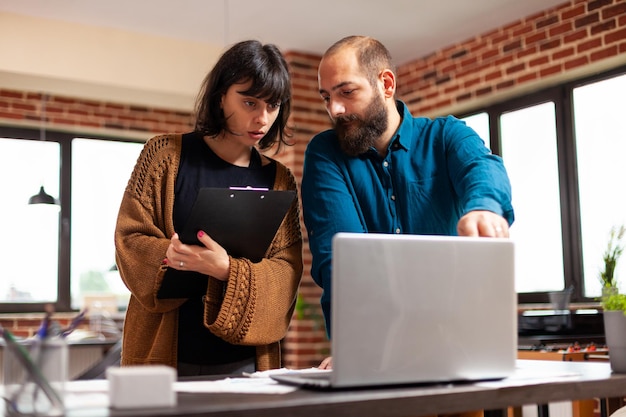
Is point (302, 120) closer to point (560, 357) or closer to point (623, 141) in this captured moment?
point (623, 141)

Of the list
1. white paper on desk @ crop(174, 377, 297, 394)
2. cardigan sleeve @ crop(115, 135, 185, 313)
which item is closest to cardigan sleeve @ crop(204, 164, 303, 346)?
cardigan sleeve @ crop(115, 135, 185, 313)

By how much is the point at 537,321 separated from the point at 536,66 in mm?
1819

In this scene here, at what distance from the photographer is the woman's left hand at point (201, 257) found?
5.30ft

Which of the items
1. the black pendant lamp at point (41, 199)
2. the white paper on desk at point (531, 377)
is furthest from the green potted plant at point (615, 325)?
the black pendant lamp at point (41, 199)

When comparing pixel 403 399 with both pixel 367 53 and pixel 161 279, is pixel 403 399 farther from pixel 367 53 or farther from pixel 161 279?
pixel 367 53

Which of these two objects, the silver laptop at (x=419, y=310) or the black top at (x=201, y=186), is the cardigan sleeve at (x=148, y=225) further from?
the silver laptop at (x=419, y=310)

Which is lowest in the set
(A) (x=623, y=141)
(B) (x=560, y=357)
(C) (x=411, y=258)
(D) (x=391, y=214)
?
(B) (x=560, y=357)

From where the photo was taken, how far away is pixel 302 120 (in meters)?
6.10

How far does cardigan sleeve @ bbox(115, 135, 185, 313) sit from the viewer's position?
1.77 meters

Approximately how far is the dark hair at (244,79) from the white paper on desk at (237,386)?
792 millimetres

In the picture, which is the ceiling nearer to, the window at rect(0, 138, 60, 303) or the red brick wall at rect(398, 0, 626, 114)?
the red brick wall at rect(398, 0, 626, 114)

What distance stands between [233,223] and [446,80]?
181 inches

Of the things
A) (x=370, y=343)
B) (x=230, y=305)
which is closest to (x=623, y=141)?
(x=230, y=305)

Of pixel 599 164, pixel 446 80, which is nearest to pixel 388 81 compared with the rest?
pixel 599 164
